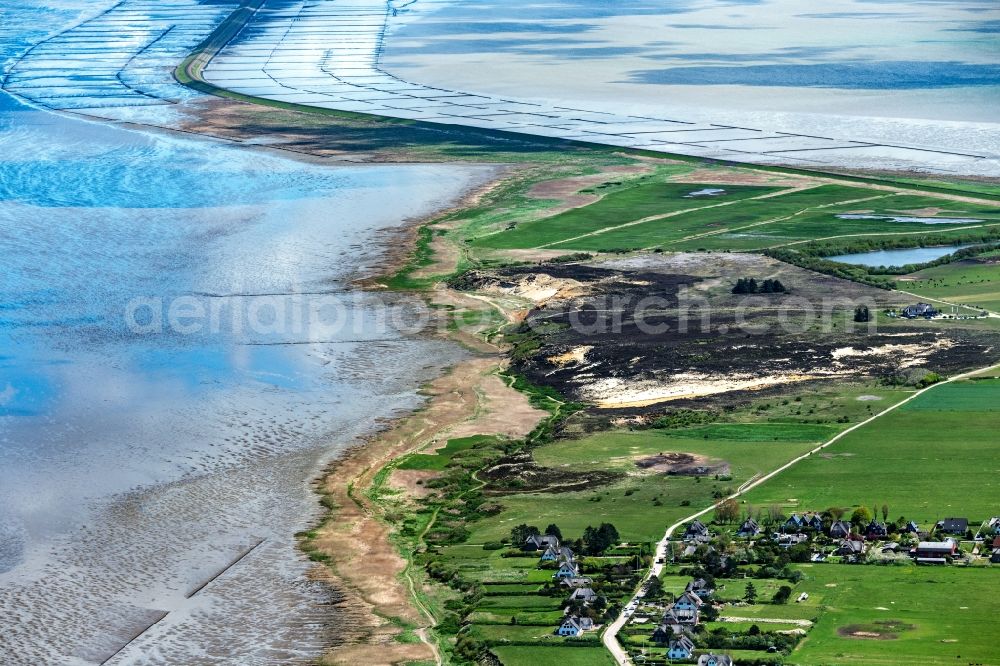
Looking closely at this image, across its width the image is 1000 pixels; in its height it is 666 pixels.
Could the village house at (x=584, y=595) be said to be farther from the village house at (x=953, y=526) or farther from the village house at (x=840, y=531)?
the village house at (x=953, y=526)

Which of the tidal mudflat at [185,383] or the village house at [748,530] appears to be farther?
the village house at [748,530]

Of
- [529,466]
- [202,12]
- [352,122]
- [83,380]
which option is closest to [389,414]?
[529,466]

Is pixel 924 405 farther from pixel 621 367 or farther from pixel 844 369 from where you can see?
pixel 621 367

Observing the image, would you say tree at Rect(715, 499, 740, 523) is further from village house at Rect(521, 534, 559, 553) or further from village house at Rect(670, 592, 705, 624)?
village house at Rect(670, 592, 705, 624)

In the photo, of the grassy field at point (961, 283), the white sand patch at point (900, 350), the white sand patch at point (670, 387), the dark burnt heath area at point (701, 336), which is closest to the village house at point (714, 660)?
the dark burnt heath area at point (701, 336)

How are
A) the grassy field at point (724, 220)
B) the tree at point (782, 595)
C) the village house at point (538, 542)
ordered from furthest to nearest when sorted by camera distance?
the grassy field at point (724, 220), the village house at point (538, 542), the tree at point (782, 595)

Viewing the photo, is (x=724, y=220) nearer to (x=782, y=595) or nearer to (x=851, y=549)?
(x=851, y=549)

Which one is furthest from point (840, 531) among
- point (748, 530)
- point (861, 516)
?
point (748, 530)
